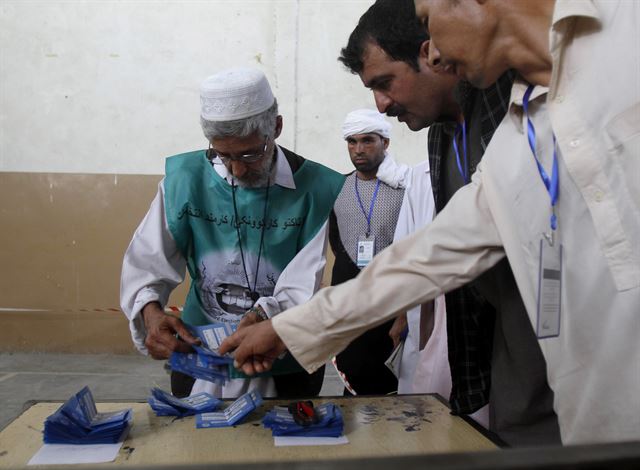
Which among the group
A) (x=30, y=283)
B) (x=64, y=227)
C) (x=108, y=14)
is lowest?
(x=30, y=283)

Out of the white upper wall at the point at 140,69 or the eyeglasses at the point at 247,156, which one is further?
the white upper wall at the point at 140,69

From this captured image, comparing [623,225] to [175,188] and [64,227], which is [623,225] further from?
[64,227]

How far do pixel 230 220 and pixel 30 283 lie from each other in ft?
13.9

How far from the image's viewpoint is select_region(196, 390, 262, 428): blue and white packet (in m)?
1.73

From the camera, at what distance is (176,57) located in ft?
19.0

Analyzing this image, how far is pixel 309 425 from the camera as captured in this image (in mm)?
1675

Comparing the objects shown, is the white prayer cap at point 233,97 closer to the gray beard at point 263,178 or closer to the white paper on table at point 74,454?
the gray beard at point 263,178

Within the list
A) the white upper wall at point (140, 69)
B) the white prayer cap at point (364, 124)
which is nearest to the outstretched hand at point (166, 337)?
the white prayer cap at point (364, 124)

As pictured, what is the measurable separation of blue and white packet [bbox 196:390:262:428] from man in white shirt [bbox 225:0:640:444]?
0.61 meters

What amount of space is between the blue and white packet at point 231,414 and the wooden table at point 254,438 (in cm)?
2

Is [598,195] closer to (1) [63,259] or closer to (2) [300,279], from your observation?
(2) [300,279]

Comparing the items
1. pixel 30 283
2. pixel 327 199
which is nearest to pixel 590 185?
pixel 327 199

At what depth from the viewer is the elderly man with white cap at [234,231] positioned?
208cm

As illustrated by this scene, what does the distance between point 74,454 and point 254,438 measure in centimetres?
42
